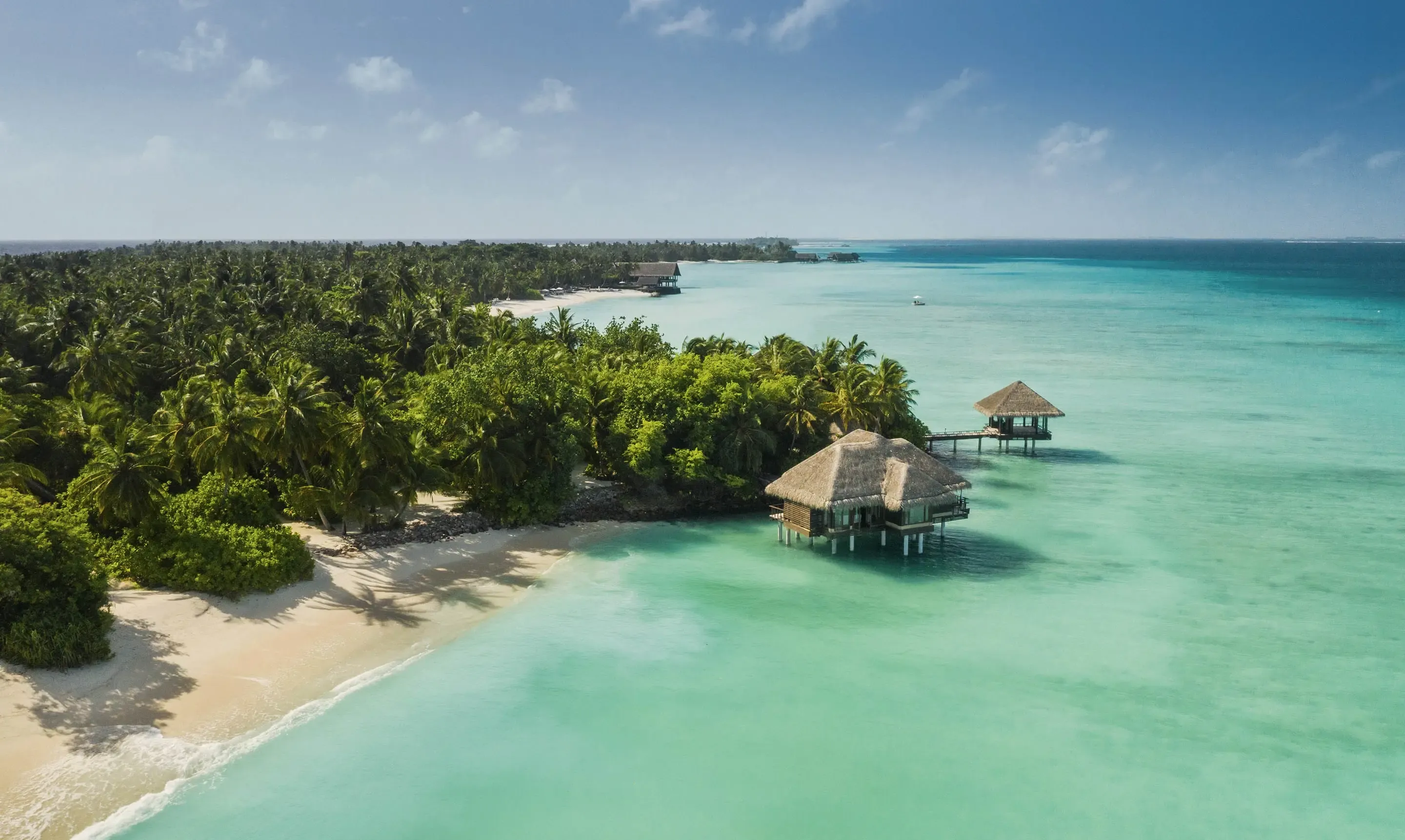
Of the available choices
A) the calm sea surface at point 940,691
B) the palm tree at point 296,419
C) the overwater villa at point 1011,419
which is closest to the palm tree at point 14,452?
the palm tree at point 296,419

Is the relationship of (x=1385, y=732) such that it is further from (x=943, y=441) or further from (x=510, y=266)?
(x=510, y=266)

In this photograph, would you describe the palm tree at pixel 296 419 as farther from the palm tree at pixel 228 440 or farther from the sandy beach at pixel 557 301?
the sandy beach at pixel 557 301

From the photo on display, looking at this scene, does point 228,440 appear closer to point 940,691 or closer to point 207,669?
point 207,669

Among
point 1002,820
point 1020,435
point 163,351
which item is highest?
point 163,351

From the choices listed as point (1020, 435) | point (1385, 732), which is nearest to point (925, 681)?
point (1385, 732)

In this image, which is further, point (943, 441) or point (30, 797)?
point (943, 441)

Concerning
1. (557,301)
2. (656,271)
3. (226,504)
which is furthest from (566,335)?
(656,271)
